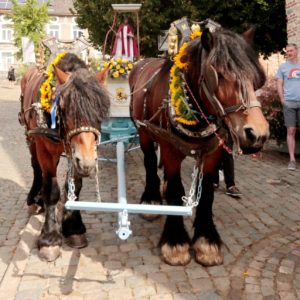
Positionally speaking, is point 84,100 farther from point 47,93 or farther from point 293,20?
point 293,20

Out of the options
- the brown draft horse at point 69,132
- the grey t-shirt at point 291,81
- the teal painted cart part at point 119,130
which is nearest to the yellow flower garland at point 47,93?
the brown draft horse at point 69,132

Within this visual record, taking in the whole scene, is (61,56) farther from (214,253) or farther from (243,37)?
(214,253)

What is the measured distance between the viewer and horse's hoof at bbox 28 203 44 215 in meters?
4.62

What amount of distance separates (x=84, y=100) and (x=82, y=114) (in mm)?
103

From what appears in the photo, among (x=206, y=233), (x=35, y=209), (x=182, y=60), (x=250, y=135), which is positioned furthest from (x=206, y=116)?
(x=35, y=209)

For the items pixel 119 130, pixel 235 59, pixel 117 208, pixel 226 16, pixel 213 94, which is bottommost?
pixel 117 208

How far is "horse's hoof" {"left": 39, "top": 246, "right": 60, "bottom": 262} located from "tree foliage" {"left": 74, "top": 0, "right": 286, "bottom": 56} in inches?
310

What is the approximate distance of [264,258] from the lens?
11.4 feet

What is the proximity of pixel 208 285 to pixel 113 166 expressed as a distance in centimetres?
434

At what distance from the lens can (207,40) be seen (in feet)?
8.66

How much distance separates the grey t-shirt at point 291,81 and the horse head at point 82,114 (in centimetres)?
453

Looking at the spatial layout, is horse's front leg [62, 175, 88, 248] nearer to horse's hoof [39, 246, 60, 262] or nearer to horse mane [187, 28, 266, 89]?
horse's hoof [39, 246, 60, 262]

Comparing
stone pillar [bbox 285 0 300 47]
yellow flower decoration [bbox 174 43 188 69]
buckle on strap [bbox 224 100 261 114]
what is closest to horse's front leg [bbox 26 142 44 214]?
yellow flower decoration [bbox 174 43 188 69]

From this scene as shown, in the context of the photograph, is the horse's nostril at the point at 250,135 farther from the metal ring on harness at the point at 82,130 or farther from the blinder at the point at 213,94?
the metal ring on harness at the point at 82,130
